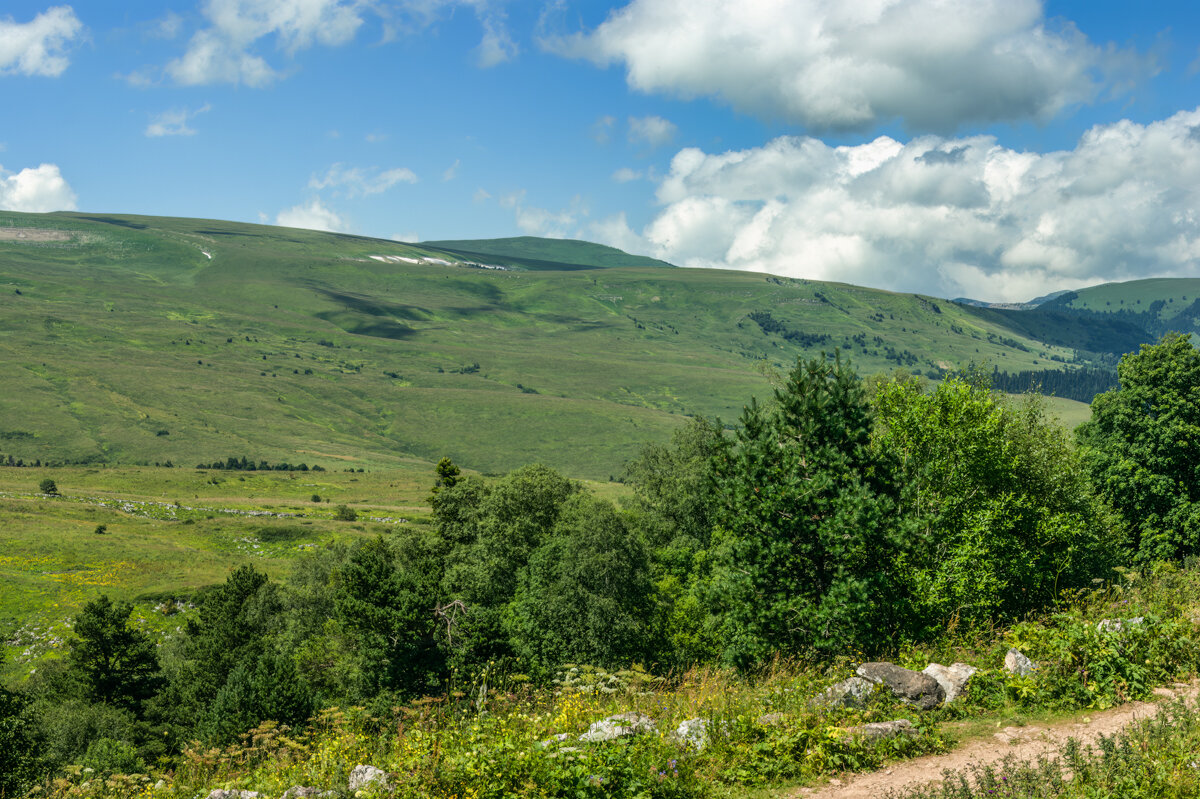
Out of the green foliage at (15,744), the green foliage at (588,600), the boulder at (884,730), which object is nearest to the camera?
the boulder at (884,730)

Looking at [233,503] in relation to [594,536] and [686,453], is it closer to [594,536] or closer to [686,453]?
[686,453]

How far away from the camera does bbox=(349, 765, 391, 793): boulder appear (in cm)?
1099

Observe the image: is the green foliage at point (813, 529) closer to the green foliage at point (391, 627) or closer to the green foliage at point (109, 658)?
the green foliage at point (391, 627)

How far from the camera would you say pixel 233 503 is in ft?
605

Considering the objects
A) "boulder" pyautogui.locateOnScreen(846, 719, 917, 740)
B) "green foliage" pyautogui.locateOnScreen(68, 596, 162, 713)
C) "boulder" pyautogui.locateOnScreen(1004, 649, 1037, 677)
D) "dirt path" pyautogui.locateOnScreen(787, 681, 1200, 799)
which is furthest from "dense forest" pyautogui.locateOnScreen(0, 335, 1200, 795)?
"boulder" pyautogui.locateOnScreen(846, 719, 917, 740)

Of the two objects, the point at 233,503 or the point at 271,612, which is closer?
the point at 271,612

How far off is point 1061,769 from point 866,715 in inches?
115

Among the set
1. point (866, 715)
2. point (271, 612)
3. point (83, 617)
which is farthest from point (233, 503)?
point (866, 715)

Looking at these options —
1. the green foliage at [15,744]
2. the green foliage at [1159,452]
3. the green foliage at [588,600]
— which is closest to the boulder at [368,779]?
the green foliage at [15,744]

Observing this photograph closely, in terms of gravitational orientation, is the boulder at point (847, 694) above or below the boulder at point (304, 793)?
above

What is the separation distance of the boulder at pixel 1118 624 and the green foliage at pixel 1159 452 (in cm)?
3474

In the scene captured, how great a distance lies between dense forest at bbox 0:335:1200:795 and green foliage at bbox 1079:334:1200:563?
0.47 feet

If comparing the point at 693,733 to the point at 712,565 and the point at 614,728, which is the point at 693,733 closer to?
the point at 614,728

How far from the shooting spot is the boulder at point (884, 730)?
11969mm
